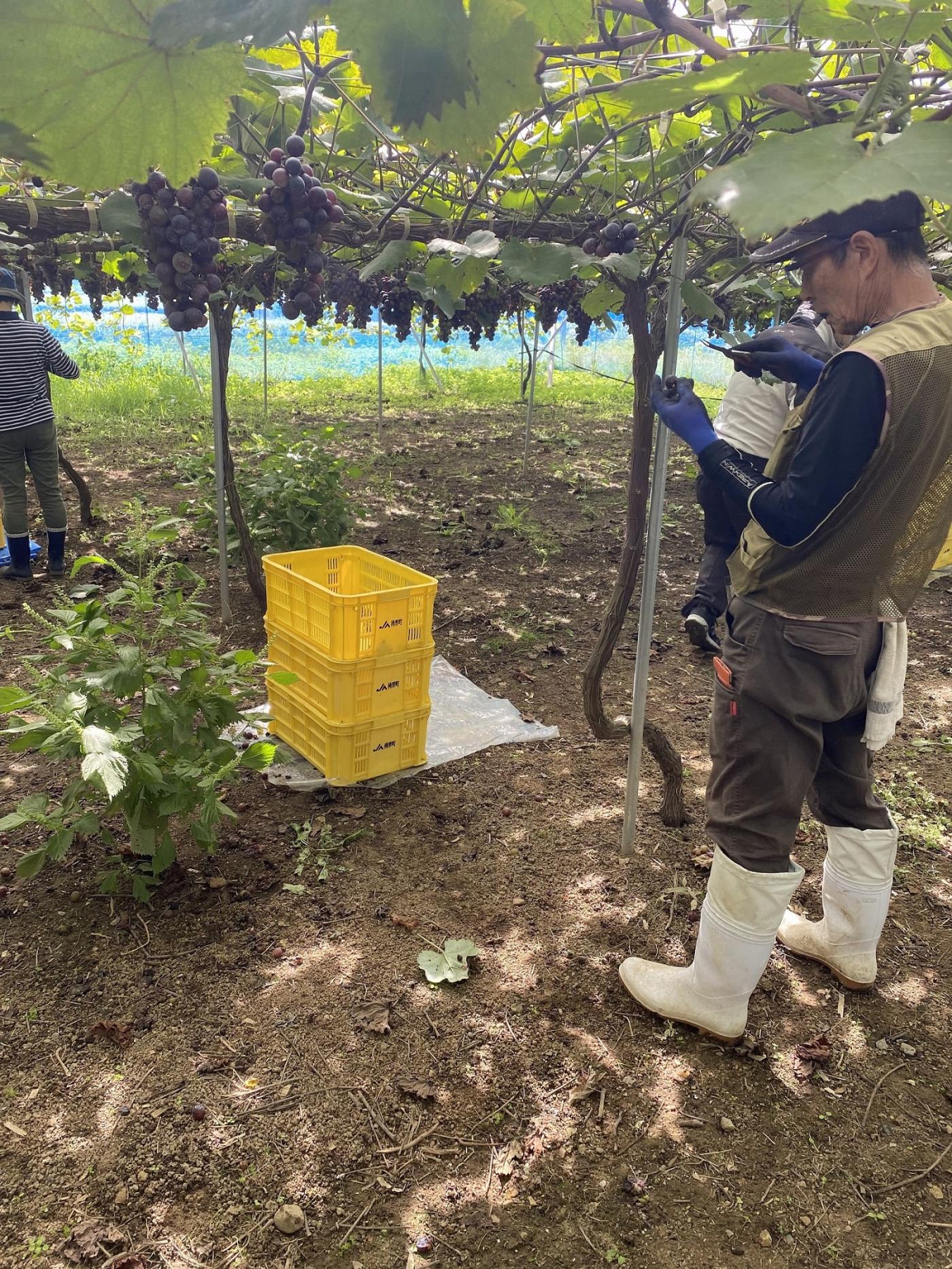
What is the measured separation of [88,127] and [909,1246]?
2.21 meters

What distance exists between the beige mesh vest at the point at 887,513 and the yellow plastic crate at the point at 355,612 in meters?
1.46

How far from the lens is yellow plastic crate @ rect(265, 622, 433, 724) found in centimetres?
305

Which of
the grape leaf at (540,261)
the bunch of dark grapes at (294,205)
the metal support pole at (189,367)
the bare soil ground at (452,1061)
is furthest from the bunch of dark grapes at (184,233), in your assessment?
the metal support pole at (189,367)

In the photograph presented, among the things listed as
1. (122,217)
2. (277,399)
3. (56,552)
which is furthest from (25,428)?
(277,399)

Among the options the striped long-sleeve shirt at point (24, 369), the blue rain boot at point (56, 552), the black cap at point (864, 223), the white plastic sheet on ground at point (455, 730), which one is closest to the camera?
the black cap at point (864, 223)

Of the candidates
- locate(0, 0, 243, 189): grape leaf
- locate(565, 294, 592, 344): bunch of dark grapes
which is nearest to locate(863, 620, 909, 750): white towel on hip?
locate(0, 0, 243, 189): grape leaf

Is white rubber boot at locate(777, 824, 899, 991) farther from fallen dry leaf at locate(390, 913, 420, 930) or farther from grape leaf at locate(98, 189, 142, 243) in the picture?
grape leaf at locate(98, 189, 142, 243)

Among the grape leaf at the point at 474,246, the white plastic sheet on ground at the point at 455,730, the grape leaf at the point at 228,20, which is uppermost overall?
the grape leaf at the point at 228,20

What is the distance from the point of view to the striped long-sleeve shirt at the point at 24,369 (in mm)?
5016

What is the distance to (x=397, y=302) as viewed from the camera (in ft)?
20.4

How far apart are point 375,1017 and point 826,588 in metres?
1.52

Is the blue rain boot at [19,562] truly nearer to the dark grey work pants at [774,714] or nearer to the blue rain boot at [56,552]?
the blue rain boot at [56,552]

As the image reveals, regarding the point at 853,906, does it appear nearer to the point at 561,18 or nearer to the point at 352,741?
the point at 352,741

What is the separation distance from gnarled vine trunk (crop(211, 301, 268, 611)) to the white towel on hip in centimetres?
290
